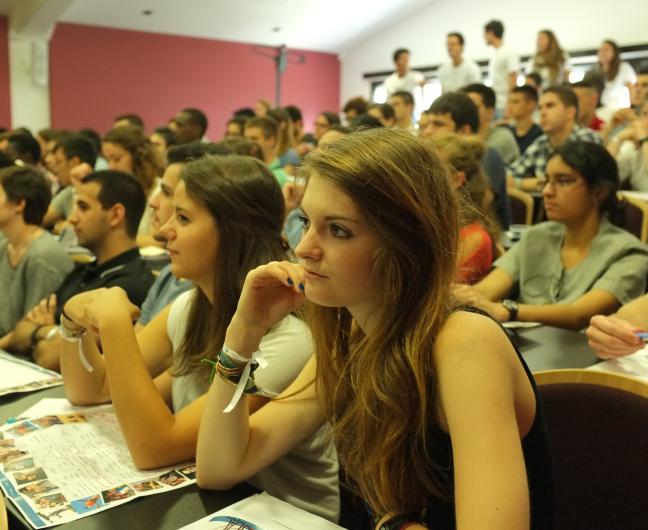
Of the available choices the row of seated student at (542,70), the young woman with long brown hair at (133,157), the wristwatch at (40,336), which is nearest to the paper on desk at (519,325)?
the wristwatch at (40,336)

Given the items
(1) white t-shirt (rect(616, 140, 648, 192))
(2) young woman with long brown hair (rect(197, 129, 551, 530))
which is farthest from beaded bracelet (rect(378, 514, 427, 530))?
(1) white t-shirt (rect(616, 140, 648, 192))

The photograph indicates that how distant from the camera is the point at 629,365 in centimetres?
164

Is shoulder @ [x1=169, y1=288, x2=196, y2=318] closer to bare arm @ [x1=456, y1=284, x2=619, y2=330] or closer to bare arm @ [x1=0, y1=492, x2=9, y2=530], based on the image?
bare arm @ [x1=0, y1=492, x2=9, y2=530]

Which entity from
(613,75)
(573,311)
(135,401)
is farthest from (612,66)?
(135,401)

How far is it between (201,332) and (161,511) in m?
0.57

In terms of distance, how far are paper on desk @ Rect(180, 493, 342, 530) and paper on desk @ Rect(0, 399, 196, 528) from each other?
6.3 inches

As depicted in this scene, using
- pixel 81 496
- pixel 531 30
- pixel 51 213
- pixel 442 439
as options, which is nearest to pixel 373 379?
pixel 442 439

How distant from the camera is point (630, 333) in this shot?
1628 millimetres

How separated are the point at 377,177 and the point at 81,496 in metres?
0.70

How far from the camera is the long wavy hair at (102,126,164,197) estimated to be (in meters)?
4.39

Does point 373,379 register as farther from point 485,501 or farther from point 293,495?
point 293,495

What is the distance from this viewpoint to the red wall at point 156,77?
33.1ft

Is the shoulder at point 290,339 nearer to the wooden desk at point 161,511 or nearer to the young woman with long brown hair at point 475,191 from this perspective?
the wooden desk at point 161,511

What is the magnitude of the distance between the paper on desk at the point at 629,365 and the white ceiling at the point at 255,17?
910 cm
